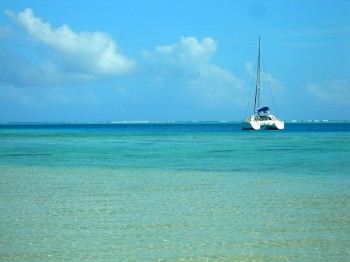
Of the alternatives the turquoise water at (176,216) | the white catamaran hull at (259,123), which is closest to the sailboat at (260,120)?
→ the white catamaran hull at (259,123)

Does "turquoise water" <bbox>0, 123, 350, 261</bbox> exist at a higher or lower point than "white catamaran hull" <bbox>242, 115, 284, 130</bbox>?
lower

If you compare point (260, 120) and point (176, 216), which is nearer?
point (176, 216)

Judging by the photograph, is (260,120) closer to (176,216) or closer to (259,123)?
(259,123)

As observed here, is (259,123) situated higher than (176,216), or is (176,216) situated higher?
(259,123)

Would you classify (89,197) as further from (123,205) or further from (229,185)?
(229,185)

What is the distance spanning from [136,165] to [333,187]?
1187 centimetres

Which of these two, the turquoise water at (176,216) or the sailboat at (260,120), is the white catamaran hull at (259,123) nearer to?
the sailboat at (260,120)

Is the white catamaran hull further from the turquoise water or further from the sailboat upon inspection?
the turquoise water

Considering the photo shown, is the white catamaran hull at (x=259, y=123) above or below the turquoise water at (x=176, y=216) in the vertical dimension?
above

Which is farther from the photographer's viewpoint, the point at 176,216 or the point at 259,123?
the point at 259,123

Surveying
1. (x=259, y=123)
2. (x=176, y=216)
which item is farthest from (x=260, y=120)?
(x=176, y=216)

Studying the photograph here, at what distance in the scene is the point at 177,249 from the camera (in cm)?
898

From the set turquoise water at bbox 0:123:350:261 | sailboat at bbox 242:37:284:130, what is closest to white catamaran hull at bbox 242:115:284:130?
sailboat at bbox 242:37:284:130

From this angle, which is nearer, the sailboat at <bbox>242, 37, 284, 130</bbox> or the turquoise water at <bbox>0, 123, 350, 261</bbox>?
the turquoise water at <bbox>0, 123, 350, 261</bbox>
